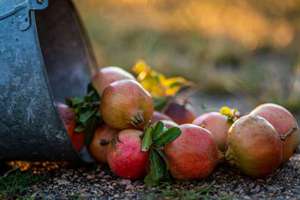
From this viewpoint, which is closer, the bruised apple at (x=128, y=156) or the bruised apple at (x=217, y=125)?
the bruised apple at (x=128, y=156)

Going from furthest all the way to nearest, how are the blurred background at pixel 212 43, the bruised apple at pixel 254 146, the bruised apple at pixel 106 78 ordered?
the blurred background at pixel 212 43 < the bruised apple at pixel 106 78 < the bruised apple at pixel 254 146

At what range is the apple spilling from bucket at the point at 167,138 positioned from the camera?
1953 mm

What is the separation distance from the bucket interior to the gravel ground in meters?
0.59

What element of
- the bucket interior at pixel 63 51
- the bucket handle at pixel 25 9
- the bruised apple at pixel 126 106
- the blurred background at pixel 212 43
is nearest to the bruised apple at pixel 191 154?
the bruised apple at pixel 126 106

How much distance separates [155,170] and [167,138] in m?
0.10

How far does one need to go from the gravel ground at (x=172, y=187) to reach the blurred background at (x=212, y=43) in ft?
3.59

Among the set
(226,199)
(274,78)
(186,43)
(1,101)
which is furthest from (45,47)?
(186,43)

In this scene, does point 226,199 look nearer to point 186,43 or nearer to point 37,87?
point 37,87

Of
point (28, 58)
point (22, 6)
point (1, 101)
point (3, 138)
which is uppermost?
point (22, 6)

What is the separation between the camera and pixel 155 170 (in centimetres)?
195

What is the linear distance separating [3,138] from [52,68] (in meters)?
0.71

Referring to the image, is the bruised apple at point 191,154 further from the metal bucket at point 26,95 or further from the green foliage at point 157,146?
the metal bucket at point 26,95

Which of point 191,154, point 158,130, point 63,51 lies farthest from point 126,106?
point 63,51

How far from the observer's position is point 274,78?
3.56 m
